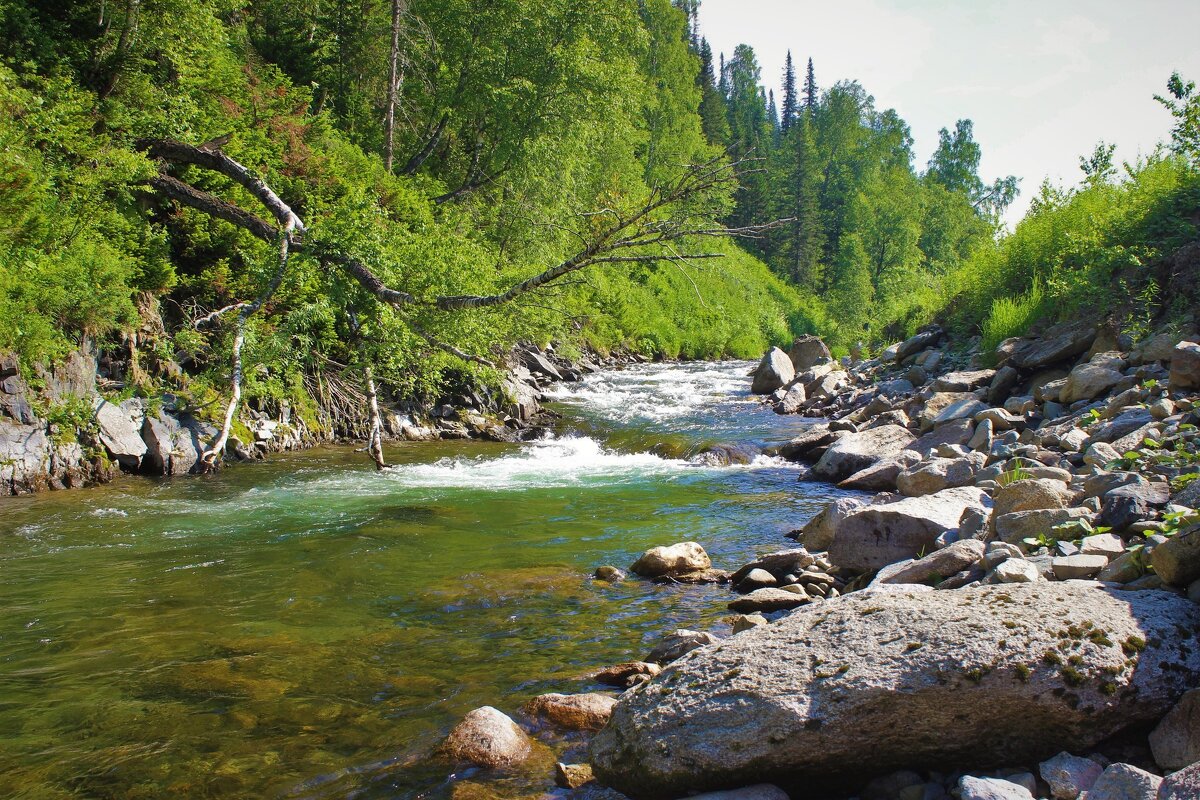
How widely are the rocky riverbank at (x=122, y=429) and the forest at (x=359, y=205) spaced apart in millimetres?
289

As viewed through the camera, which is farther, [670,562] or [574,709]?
[670,562]

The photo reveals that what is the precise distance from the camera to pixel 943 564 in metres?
5.23

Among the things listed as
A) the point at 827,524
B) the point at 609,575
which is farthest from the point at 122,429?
the point at 827,524

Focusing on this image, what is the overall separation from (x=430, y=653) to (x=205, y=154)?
1140 cm

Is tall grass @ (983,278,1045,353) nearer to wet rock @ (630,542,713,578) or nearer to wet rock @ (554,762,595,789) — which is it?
wet rock @ (630,542,713,578)

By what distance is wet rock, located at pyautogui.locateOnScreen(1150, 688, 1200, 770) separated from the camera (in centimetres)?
294

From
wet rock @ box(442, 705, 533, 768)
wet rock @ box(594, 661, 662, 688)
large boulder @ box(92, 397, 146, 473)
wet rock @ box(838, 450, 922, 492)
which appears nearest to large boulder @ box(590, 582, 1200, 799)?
wet rock @ box(442, 705, 533, 768)

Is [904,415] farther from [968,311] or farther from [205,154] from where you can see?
[205,154]

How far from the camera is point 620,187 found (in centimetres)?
3894

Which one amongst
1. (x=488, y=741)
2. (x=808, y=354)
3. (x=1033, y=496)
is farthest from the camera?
(x=808, y=354)

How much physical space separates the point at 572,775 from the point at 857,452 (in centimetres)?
906

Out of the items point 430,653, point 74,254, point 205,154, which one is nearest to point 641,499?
point 430,653

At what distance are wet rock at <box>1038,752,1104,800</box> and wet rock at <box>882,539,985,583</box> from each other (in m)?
2.08

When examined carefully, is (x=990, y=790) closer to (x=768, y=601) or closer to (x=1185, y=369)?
(x=768, y=601)
